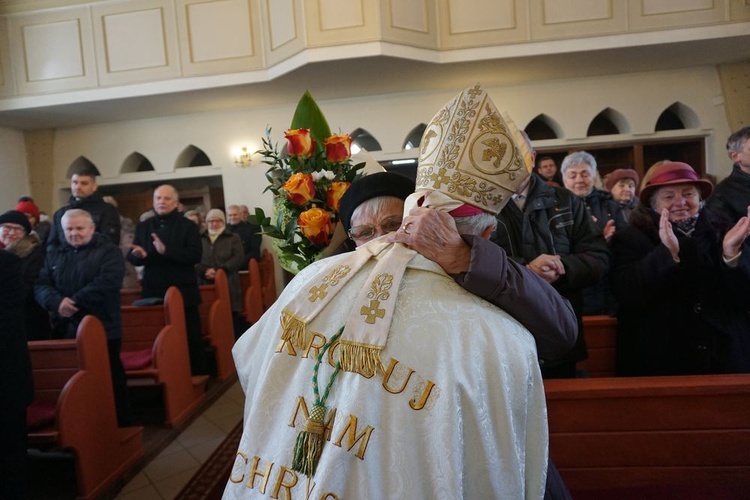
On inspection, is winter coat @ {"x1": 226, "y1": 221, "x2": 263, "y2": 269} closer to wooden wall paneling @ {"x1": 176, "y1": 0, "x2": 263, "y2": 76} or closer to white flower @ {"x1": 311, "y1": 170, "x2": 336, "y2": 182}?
wooden wall paneling @ {"x1": 176, "y1": 0, "x2": 263, "y2": 76}

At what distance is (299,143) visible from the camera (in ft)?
6.22

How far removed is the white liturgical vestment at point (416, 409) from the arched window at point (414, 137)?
779 centimetres

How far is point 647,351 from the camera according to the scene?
2297 millimetres

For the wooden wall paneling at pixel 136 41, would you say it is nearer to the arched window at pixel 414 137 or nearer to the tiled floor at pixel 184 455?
the arched window at pixel 414 137

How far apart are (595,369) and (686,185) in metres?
1.04

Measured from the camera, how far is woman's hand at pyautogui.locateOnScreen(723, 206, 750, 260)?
207 cm

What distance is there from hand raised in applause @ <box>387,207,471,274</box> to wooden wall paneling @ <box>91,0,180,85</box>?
7505 millimetres

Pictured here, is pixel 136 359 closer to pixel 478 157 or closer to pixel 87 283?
pixel 87 283

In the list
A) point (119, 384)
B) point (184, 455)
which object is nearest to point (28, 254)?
point (119, 384)

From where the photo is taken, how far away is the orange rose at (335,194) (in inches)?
72.4

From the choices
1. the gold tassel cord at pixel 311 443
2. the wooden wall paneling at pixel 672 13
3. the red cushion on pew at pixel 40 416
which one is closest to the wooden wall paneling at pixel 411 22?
the wooden wall paneling at pixel 672 13

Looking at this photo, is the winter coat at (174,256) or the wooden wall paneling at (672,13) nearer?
the winter coat at (174,256)

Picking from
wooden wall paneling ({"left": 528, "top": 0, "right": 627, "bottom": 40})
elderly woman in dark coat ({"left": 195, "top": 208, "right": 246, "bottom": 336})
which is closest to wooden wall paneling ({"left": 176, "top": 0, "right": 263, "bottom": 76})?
elderly woman in dark coat ({"left": 195, "top": 208, "right": 246, "bottom": 336})

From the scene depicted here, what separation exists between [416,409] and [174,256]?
4209 millimetres
